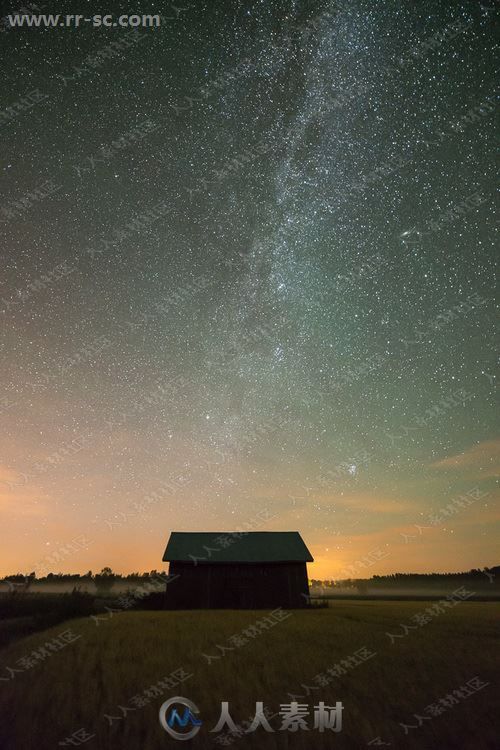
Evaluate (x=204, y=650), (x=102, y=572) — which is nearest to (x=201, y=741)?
(x=204, y=650)

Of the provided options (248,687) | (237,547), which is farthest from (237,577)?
(248,687)

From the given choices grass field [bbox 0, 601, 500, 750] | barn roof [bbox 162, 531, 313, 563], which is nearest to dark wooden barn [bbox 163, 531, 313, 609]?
barn roof [bbox 162, 531, 313, 563]

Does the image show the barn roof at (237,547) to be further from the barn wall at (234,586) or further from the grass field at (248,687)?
the grass field at (248,687)

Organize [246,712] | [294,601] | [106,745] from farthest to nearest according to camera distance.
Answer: [294,601]
[246,712]
[106,745]

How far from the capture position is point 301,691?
901cm

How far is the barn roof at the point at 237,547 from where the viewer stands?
102 ft

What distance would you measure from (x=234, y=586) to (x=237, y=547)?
282 cm

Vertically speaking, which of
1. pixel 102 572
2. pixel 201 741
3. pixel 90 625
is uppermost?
pixel 102 572

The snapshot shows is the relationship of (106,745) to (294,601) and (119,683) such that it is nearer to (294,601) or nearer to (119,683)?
(119,683)

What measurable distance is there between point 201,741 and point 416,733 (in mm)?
3076

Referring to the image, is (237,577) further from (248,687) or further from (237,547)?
(248,687)

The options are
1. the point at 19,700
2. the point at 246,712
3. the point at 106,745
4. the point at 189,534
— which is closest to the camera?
the point at 106,745

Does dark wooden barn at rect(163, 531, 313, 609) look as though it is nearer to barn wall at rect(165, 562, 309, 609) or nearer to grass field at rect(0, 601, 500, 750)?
barn wall at rect(165, 562, 309, 609)

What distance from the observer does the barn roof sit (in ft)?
102
